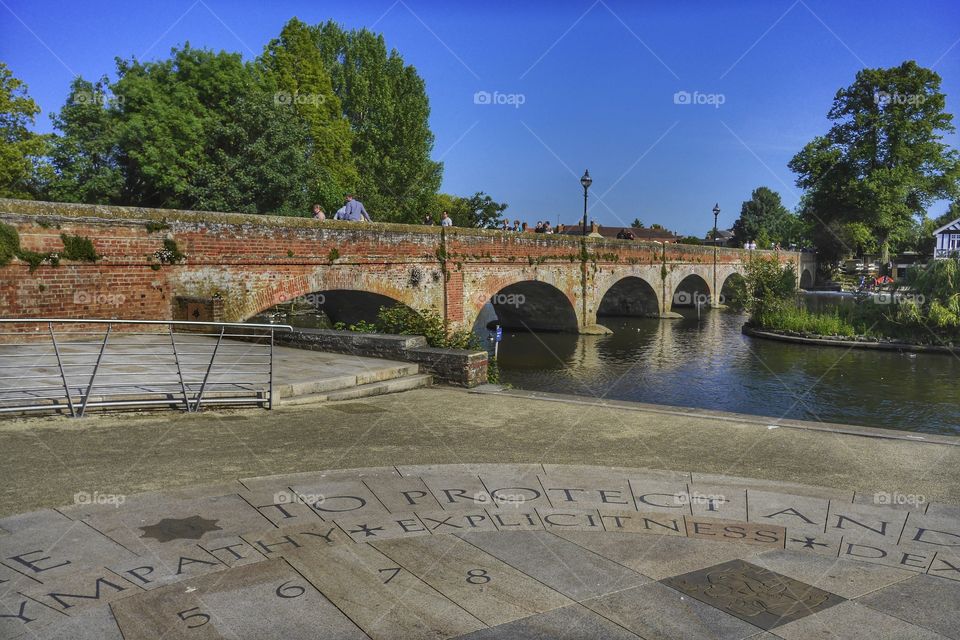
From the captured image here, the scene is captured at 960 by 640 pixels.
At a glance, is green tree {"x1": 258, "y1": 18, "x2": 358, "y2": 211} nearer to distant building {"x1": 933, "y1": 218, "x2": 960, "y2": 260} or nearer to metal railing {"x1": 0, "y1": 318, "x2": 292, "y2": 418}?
metal railing {"x1": 0, "y1": 318, "x2": 292, "y2": 418}

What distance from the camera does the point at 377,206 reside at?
131 ft

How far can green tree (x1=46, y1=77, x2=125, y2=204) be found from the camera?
28328mm

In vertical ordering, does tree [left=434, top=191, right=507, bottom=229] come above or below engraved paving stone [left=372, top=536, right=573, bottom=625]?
above

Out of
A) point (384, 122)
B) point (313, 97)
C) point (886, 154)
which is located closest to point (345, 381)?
point (313, 97)

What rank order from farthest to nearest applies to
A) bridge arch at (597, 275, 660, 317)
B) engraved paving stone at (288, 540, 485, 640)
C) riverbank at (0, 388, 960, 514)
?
bridge arch at (597, 275, 660, 317) < riverbank at (0, 388, 960, 514) < engraved paving stone at (288, 540, 485, 640)

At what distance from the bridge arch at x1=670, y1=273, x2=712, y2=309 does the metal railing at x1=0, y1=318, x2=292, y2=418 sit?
3735 centimetres

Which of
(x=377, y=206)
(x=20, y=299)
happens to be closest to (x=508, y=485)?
(x=20, y=299)

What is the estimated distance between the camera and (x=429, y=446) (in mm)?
7441

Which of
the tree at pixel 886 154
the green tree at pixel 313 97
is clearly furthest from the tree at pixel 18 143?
the tree at pixel 886 154

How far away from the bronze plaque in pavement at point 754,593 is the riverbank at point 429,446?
2207 millimetres

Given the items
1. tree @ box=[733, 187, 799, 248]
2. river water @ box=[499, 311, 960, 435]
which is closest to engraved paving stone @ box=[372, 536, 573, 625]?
river water @ box=[499, 311, 960, 435]

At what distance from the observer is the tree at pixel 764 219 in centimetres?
9369

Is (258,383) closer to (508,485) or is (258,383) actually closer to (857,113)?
(508,485)

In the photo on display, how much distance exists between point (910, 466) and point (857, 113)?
52.3 metres
